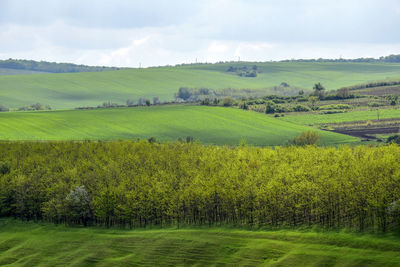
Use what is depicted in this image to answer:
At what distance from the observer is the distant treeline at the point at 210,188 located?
110 m

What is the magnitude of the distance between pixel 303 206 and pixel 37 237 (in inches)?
2388

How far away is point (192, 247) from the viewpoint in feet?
349

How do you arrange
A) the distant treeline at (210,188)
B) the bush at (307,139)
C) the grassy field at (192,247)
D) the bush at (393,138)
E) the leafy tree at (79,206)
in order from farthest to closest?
the bush at (307,139) → the bush at (393,138) → the leafy tree at (79,206) → the distant treeline at (210,188) → the grassy field at (192,247)

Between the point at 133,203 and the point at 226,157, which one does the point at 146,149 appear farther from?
the point at 133,203

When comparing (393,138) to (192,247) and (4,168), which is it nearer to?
(192,247)

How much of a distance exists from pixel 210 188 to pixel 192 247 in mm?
17756

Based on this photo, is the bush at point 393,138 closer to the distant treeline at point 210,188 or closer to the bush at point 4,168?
the distant treeline at point 210,188

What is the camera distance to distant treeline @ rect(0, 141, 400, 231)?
4333 inches

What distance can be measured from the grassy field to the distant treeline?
6117 mm

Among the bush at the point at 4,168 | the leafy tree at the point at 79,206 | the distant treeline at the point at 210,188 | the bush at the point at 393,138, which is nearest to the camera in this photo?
the distant treeline at the point at 210,188

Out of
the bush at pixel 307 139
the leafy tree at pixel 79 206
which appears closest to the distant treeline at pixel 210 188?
the leafy tree at pixel 79 206

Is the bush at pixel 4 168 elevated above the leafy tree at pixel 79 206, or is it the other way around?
the bush at pixel 4 168

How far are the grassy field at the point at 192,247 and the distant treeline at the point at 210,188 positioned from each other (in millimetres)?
6117

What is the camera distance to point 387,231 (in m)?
100
